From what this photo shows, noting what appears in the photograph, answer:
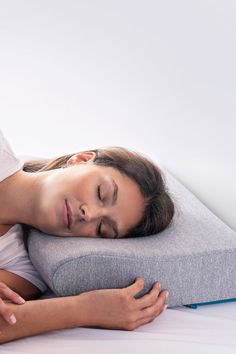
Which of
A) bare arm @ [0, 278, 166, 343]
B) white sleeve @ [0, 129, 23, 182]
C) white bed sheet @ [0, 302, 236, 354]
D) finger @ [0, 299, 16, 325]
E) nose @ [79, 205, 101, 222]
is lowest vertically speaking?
white bed sheet @ [0, 302, 236, 354]

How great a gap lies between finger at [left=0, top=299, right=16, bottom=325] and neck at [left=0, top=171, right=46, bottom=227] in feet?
1.11

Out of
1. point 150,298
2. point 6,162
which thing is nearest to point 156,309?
point 150,298

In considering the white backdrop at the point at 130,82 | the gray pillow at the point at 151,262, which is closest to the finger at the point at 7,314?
the gray pillow at the point at 151,262

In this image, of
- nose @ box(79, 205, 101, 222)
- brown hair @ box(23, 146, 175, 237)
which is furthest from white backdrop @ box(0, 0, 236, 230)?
nose @ box(79, 205, 101, 222)

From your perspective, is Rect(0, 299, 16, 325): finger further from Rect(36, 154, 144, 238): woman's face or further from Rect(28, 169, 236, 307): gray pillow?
Rect(36, 154, 144, 238): woman's face

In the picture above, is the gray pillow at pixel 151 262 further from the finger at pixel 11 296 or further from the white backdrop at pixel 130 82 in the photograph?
the white backdrop at pixel 130 82

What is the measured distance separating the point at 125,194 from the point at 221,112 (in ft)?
1.85

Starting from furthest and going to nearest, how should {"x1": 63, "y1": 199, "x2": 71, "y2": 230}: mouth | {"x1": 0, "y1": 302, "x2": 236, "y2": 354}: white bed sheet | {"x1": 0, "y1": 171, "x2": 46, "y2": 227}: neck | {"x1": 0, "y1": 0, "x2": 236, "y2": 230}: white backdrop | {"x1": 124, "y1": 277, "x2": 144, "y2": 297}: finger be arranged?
{"x1": 0, "y1": 0, "x2": 236, "y2": 230}: white backdrop → {"x1": 0, "y1": 171, "x2": 46, "y2": 227}: neck → {"x1": 63, "y1": 199, "x2": 71, "y2": 230}: mouth → {"x1": 124, "y1": 277, "x2": 144, "y2": 297}: finger → {"x1": 0, "y1": 302, "x2": 236, "y2": 354}: white bed sheet

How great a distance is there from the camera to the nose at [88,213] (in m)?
Answer: 1.55

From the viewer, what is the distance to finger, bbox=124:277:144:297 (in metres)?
1.43

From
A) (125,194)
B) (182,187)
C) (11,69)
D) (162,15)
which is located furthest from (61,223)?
(11,69)

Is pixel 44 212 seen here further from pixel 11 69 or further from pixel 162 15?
pixel 11 69

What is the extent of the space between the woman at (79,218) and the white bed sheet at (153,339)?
2cm

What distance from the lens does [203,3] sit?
205 cm
